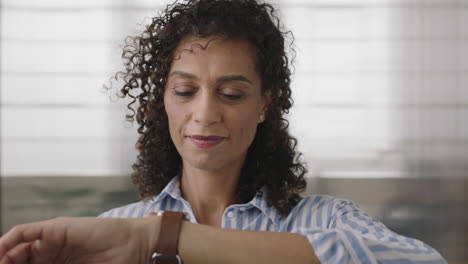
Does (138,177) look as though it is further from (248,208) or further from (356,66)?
(356,66)

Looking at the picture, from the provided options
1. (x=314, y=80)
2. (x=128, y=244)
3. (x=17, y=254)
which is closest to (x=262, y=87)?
(x=128, y=244)

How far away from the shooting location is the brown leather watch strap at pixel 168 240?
0.82 m

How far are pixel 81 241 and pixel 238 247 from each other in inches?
9.1

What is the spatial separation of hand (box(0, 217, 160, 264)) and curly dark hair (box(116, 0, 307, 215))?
49cm

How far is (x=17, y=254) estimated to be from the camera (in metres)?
0.79

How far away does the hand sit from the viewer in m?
0.79

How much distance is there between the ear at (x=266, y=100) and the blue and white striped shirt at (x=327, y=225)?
0.20 metres

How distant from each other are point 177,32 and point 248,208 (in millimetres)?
429

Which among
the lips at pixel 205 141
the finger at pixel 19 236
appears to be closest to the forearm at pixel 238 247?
the finger at pixel 19 236

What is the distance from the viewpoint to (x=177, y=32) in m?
1.27

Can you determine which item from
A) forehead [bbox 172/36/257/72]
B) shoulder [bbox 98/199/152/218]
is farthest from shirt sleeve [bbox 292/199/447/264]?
shoulder [bbox 98/199/152/218]

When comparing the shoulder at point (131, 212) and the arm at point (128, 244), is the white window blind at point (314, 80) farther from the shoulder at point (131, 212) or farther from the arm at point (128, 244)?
the arm at point (128, 244)

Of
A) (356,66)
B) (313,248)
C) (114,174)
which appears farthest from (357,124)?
(313,248)

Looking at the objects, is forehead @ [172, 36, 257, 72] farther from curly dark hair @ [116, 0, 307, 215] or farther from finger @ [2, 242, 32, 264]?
finger @ [2, 242, 32, 264]
